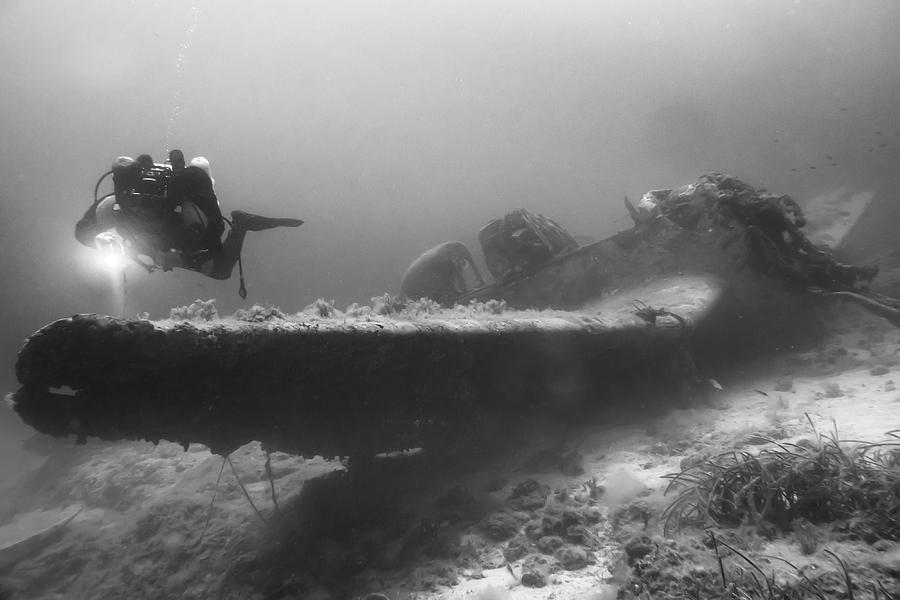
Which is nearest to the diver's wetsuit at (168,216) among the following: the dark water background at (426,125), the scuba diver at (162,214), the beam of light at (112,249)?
the scuba diver at (162,214)

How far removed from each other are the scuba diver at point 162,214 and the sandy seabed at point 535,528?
11.6 ft

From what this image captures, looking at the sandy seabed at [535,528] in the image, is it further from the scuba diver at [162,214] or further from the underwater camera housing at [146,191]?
the underwater camera housing at [146,191]

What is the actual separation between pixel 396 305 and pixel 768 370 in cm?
807

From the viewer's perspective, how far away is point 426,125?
98938 millimetres

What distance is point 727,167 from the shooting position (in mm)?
55719

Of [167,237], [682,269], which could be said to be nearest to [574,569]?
[167,237]

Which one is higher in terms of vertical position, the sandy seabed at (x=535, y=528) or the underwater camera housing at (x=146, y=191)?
the underwater camera housing at (x=146, y=191)

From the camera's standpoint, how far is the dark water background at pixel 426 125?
4247 centimetres

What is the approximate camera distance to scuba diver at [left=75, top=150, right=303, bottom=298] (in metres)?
4.51

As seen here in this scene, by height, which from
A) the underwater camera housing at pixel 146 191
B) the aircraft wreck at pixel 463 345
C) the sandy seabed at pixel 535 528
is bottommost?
the sandy seabed at pixel 535 528

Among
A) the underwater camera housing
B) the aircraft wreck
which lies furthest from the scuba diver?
the aircraft wreck

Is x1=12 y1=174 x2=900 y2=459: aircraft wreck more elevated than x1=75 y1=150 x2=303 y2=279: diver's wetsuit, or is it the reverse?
x1=75 y1=150 x2=303 y2=279: diver's wetsuit

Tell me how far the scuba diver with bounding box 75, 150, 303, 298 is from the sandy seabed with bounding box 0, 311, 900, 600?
354 centimetres

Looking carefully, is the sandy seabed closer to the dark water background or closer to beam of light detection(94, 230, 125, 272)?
beam of light detection(94, 230, 125, 272)
